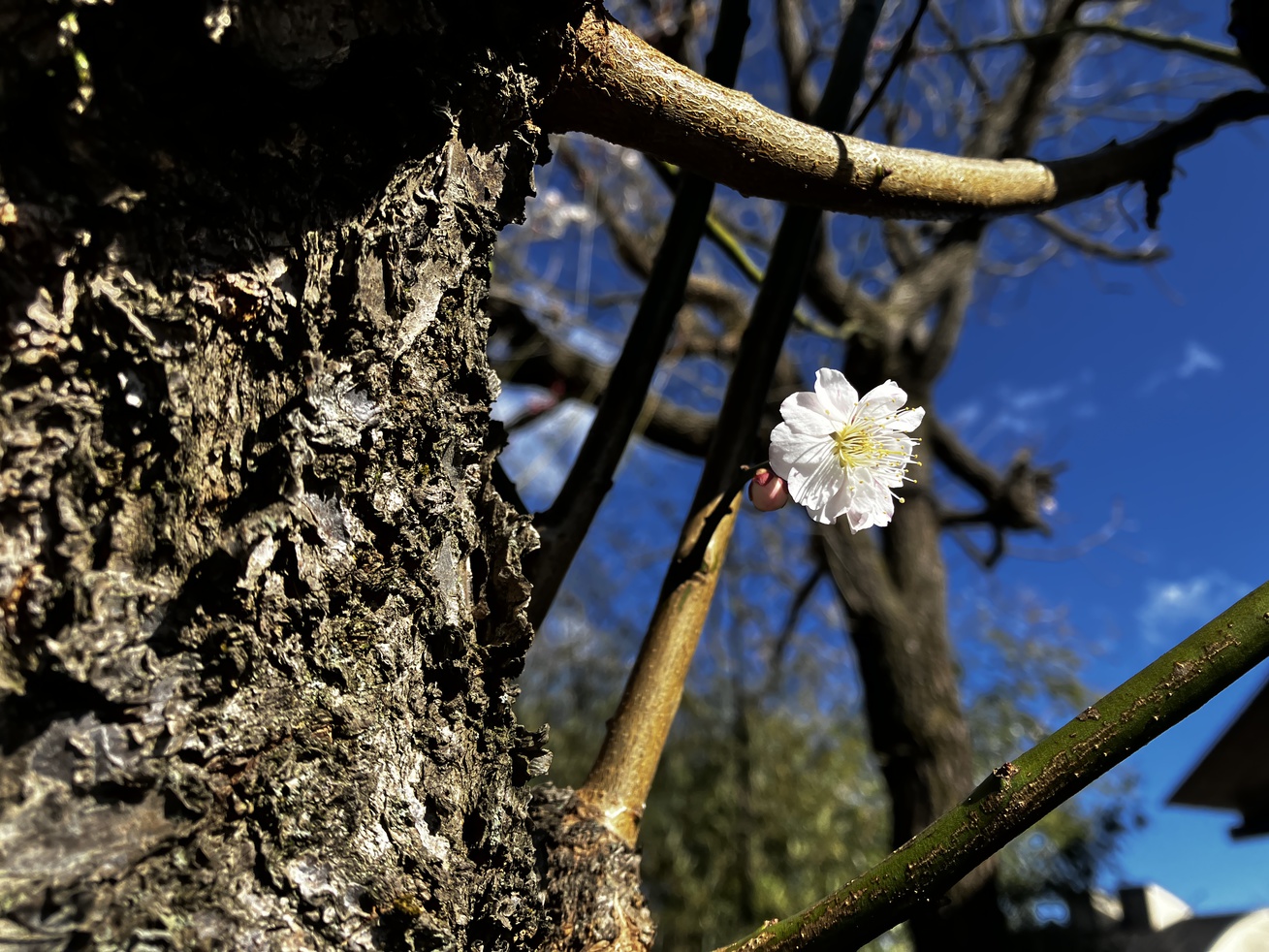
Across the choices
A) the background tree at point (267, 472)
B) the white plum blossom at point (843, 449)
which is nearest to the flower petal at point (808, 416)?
the white plum blossom at point (843, 449)

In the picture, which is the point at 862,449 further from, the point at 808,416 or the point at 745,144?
the point at 745,144

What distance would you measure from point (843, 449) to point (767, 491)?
0.37 ft

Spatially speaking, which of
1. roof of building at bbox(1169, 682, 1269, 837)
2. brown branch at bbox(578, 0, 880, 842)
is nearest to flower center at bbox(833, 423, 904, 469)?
brown branch at bbox(578, 0, 880, 842)

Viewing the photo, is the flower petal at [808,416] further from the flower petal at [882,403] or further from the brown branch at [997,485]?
the brown branch at [997,485]

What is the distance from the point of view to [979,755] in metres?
5.59

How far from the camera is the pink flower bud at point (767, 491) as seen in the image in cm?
90

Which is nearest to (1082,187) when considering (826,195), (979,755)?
(826,195)

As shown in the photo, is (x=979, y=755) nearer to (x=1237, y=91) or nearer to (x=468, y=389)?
(x=1237, y=91)

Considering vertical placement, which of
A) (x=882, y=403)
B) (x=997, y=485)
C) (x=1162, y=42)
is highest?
(x=997, y=485)

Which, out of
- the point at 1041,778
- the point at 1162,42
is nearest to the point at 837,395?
the point at 1041,778

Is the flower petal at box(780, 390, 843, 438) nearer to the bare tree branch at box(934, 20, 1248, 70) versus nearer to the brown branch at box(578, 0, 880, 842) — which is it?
the brown branch at box(578, 0, 880, 842)

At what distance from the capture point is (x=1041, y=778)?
0.56 m

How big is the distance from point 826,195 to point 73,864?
733 mm

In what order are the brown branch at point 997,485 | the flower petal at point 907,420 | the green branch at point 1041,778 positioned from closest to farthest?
the green branch at point 1041,778 < the flower petal at point 907,420 < the brown branch at point 997,485
